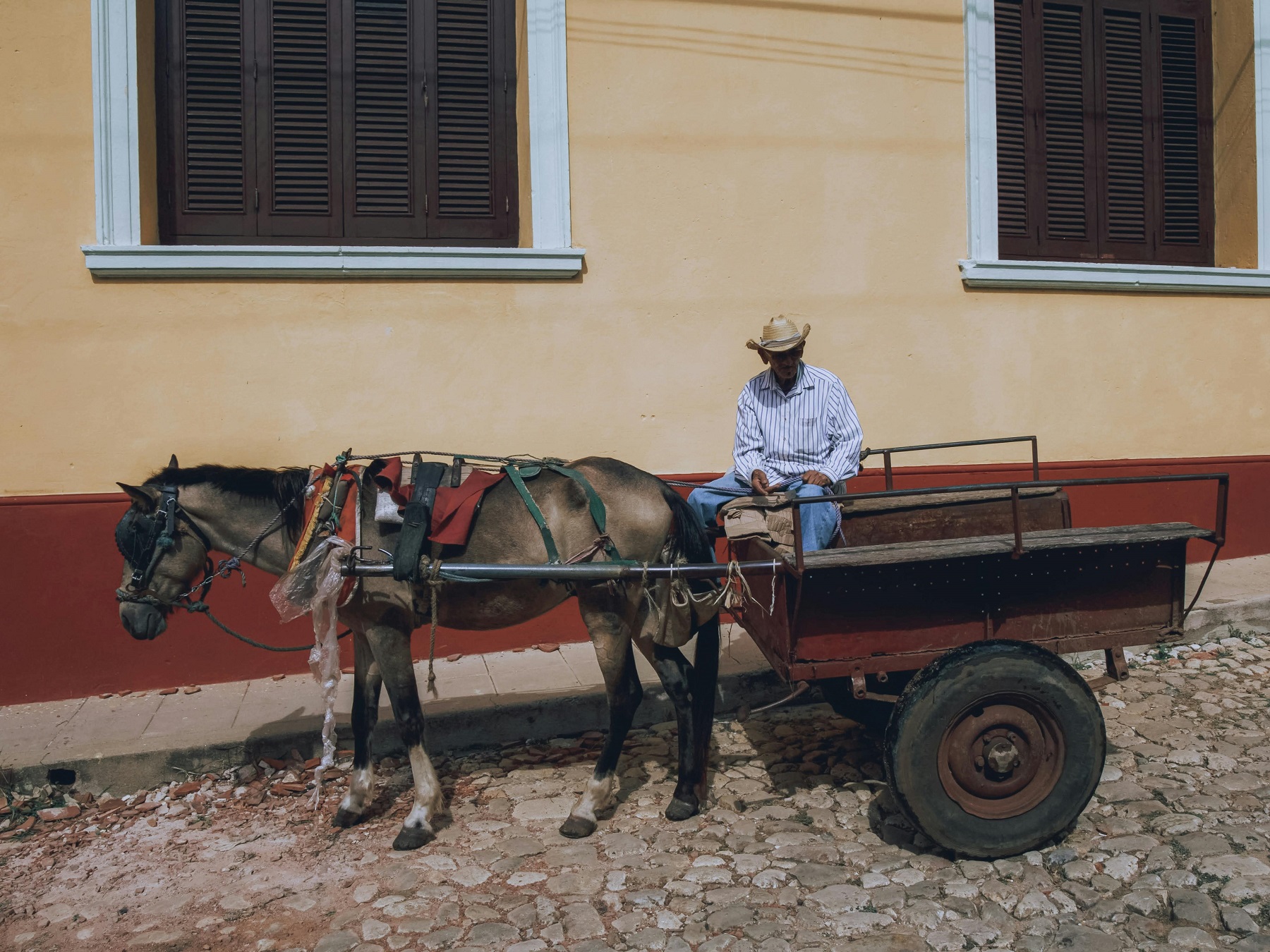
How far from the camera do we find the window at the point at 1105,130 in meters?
6.89

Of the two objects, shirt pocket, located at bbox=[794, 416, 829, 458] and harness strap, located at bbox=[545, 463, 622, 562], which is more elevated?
shirt pocket, located at bbox=[794, 416, 829, 458]

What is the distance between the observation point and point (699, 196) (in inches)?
239

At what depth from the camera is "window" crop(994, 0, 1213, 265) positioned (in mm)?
6891

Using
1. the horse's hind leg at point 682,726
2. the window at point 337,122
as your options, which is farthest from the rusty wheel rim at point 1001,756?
the window at point 337,122

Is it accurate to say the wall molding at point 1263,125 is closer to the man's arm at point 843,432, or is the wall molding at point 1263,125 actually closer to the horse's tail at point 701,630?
the man's arm at point 843,432

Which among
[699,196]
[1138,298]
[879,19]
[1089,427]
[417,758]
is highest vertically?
[879,19]

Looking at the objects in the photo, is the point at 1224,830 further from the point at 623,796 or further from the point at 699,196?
the point at 699,196

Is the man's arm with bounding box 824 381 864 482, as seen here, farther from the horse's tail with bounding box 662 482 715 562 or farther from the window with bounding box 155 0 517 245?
the window with bounding box 155 0 517 245

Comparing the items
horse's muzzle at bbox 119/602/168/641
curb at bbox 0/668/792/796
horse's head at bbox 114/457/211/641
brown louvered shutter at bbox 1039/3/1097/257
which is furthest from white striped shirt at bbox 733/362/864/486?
brown louvered shutter at bbox 1039/3/1097/257

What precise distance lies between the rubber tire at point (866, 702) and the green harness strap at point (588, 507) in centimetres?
108

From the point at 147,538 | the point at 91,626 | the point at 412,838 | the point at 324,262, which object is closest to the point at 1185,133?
the point at 324,262

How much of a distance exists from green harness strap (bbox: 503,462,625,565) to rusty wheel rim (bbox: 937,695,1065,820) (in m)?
1.39

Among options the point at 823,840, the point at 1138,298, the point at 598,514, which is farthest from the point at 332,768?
the point at 1138,298

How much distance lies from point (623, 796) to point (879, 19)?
5.02 meters
